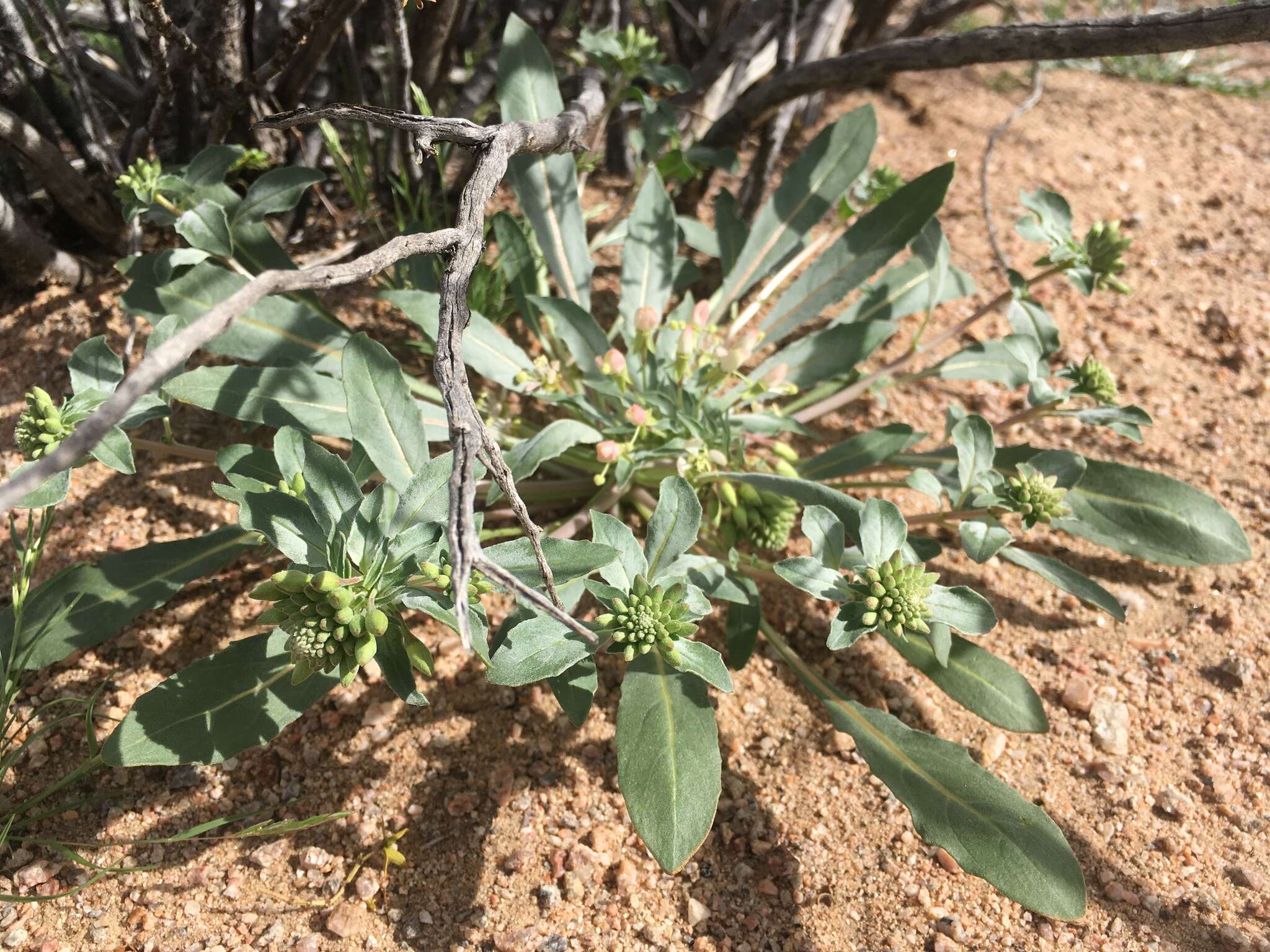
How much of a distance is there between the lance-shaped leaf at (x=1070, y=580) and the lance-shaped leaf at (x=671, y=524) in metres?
0.83

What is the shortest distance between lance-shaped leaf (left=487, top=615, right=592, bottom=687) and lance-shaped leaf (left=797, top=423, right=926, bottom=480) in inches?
39.3

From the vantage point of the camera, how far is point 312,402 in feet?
7.45

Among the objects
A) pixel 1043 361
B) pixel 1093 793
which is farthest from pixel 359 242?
pixel 1093 793

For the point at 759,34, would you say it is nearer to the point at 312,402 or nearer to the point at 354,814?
the point at 312,402

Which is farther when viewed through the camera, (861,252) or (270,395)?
(861,252)

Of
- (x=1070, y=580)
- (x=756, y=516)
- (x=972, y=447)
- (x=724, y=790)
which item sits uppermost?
(x=972, y=447)

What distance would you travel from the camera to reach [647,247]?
269 cm

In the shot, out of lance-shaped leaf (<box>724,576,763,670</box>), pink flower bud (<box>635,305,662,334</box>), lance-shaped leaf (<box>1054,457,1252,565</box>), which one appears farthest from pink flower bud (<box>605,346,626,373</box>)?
lance-shaped leaf (<box>1054,457,1252,565</box>)

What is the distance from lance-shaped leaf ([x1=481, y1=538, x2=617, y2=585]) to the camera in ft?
5.57

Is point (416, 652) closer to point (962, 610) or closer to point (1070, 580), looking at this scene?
point (962, 610)

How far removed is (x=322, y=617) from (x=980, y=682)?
1512 mm

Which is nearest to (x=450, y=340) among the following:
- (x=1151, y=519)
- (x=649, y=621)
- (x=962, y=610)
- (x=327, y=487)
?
(x=327, y=487)

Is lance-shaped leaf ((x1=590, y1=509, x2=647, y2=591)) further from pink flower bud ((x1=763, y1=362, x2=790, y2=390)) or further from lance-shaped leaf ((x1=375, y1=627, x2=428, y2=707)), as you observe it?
pink flower bud ((x1=763, y1=362, x2=790, y2=390))

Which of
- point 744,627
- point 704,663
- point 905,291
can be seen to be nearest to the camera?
point 704,663
